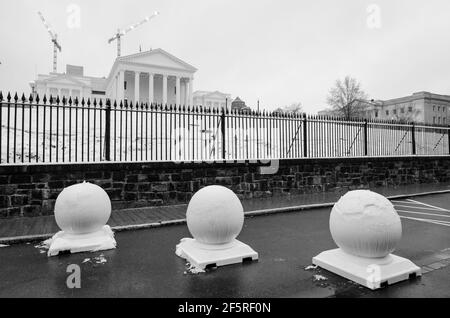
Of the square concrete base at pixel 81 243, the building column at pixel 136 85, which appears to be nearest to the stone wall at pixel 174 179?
the square concrete base at pixel 81 243

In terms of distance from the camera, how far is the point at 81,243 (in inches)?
212

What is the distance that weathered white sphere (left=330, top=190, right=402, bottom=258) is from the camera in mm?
3957

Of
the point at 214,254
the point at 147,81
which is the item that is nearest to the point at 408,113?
the point at 147,81

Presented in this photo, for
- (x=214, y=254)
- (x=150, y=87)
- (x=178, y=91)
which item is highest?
(x=150, y=87)

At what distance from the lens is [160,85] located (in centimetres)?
5322

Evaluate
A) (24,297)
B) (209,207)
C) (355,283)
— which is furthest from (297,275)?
(24,297)

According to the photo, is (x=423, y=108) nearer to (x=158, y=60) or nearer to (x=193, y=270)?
(x=158, y=60)

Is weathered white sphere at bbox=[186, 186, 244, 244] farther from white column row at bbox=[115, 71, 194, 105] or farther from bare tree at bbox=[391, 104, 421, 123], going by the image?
bare tree at bbox=[391, 104, 421, 123]

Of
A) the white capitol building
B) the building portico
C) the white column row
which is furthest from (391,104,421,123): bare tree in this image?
the building portico

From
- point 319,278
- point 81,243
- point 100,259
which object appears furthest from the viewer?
point 81,243

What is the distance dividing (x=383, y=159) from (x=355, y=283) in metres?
12.2

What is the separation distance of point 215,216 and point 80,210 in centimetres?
250

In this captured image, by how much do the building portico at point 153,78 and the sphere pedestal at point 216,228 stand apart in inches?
1730

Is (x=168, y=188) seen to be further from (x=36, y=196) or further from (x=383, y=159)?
(x=383, y=159)
